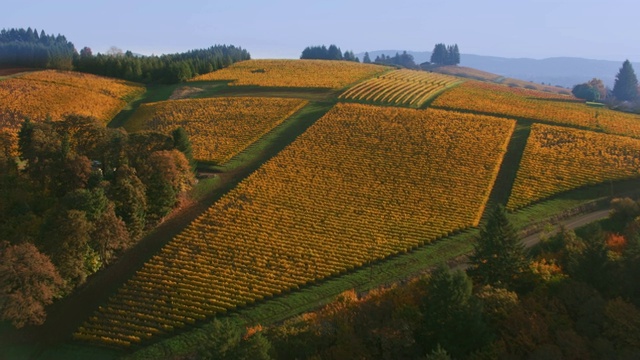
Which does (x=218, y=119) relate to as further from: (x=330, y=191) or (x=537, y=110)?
(x=537, y=110)

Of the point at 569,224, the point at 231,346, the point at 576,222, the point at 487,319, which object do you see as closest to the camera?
the point at 231,346

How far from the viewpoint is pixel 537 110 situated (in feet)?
230

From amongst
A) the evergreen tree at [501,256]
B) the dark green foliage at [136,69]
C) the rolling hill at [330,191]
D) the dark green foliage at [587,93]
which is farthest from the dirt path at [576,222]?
the dark green foliage at [136,69]

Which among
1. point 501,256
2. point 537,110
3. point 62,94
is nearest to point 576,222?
point 501,256

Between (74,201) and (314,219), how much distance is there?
18234 millimetres

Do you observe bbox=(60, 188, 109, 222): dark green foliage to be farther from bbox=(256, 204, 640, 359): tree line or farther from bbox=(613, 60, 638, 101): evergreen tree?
bbox=(613, 60, 638, 101): evergreen tree

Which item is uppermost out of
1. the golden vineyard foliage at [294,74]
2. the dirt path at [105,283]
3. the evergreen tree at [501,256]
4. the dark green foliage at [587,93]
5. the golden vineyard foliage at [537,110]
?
the golden vineyard foliage at [294,74]

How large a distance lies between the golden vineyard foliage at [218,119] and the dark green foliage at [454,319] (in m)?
34.3

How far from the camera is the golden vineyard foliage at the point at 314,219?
30.8 meters

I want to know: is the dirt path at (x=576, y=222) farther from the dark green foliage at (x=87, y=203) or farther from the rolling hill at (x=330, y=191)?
the dark green foliage at (x=87, y=203)

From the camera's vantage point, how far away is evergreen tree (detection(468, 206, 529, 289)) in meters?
27.3

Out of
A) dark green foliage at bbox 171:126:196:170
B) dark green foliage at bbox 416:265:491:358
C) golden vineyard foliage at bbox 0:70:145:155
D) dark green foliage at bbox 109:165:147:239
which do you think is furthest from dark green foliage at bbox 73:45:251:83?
dark green foliage at bbox 416:265:491:358

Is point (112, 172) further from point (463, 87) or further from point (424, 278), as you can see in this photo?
point (463, 87)

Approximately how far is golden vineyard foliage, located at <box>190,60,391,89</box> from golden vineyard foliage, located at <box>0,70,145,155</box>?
1977 centimetres
